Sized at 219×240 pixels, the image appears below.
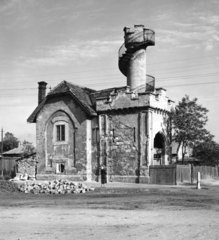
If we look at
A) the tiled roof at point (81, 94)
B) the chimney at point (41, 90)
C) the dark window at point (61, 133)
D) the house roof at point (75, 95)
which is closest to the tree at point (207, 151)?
the tiled roof at point (81, 94)

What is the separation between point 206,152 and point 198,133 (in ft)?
5.75

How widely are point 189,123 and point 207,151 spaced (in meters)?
2.68

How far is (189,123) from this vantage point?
3144 cm

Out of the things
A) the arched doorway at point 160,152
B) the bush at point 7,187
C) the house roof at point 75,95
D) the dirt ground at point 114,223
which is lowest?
the bush at point 7,187

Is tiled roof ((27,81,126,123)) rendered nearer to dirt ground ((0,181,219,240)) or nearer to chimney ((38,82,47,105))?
chimney ((38,82,47,105))

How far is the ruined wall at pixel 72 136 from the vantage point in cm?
3238

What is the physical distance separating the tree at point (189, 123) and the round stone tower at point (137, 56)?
3.16m

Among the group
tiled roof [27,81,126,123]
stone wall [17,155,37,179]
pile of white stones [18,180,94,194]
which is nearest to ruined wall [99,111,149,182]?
tiled roof [27,81,126,123]

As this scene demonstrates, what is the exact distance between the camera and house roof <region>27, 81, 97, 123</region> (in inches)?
1271

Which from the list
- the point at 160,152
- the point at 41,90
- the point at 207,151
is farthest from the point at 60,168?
the point at 207,151

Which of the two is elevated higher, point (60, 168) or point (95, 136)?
point (95, 136)

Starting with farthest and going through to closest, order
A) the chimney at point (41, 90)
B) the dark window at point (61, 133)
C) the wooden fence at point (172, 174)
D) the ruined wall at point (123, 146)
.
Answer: the chimney at point (41, 90)
the dark window at point (61, 133)
the ruined wall at point (123, 146)
the wooden fence at point (172, 174)

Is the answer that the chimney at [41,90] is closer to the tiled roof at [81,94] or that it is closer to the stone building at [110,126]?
the stone building at [110,126]

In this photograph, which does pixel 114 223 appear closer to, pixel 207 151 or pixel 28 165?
pixel 207 151
